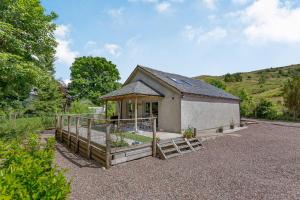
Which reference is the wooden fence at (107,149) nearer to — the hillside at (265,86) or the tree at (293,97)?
the tree at (293,97)

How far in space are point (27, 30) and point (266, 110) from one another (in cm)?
3132

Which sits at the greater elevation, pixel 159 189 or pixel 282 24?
pixel 282 24

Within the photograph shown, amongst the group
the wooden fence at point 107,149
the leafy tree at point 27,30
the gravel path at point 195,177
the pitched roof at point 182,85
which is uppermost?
the leafy tree at point 27,30

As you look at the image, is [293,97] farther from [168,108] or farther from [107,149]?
[107,149]

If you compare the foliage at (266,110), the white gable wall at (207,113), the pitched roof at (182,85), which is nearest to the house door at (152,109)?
the pitched roof at (182,85)

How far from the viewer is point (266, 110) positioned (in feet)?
94.2

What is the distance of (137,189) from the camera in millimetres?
5254

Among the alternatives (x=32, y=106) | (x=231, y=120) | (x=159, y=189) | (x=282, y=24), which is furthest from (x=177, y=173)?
(x=32, y=106)

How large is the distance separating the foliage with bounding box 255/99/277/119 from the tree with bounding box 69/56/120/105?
2668 cm

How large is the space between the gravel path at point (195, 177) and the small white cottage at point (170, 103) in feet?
15.9

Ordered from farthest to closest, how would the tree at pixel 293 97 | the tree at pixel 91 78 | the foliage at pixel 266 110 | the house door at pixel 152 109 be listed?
the tree at pixel 91 78, the foliage at pixel 266 110, the tree at pixel 293 97, the house door at pixel 152 109

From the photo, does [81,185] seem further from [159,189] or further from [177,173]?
[177,173]

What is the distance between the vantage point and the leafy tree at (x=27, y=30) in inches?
390

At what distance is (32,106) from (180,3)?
72.4 feet
